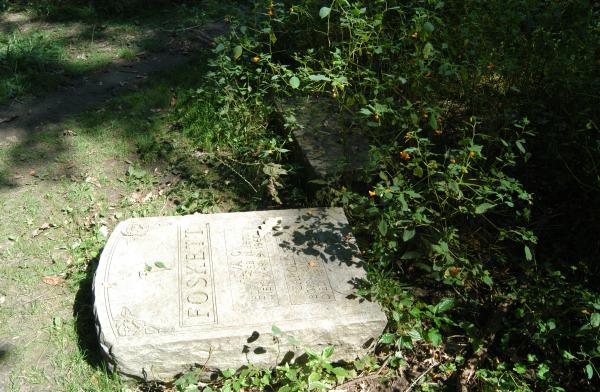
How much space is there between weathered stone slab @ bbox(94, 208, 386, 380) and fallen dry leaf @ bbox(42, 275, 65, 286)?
611mm

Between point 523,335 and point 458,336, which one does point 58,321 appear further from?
point 523,335

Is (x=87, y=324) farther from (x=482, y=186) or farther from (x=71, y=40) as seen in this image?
(x=71, y=40)

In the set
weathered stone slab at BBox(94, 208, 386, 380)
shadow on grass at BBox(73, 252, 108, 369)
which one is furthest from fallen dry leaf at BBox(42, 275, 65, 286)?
weathered stone slab at BBox(94, 208, 386, 380)

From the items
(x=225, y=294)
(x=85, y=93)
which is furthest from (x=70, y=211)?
(x=85, y=93)

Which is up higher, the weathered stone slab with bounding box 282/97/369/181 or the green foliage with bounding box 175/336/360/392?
the weathered stone slab with bounding box 282/97/369/181

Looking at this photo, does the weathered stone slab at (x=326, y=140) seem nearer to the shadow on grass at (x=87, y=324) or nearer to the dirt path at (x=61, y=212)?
the dirt path at (x=61, y=212)

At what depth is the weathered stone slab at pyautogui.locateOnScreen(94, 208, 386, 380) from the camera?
2600 millimetres

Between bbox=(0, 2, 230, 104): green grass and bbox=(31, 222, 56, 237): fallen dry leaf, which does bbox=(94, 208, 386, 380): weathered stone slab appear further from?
bbox=(0, 2, 230, 104): green grass

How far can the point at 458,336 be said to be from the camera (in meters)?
3.07

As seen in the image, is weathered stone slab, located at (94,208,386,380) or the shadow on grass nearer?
weathered stone slab, located at (94,208,386,380)

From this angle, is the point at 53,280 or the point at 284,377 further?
the point at 53,280

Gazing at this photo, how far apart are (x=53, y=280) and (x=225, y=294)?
1348 mm

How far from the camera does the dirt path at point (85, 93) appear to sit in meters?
4.91

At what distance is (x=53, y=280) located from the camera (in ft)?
11.1
